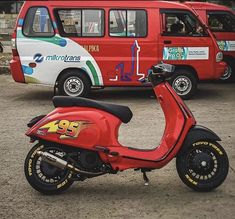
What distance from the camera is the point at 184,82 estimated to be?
35.5ft

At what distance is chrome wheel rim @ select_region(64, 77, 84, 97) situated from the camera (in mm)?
10617

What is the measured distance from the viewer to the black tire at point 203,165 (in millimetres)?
5074

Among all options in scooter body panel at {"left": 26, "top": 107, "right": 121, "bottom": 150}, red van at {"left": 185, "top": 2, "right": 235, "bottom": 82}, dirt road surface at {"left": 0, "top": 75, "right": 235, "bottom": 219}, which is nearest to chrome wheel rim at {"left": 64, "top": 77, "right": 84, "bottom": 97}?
dirt road surface at {"left": 0, "top": 75, "right": 235, "bottom": 219}

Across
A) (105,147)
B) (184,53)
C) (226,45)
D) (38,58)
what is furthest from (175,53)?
(105,147)

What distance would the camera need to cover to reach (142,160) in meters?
4.99

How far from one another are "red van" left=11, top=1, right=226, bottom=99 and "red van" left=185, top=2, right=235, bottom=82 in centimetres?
259

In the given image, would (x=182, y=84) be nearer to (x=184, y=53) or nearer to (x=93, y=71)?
(x=184, y=53)

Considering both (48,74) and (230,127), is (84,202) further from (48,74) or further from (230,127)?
(48,74)

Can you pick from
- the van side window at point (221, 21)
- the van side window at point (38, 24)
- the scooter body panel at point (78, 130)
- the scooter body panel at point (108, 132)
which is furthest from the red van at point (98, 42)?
the scooter body panel at point (78, 130)

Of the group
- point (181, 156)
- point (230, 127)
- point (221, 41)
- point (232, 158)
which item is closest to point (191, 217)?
point (181, 156)

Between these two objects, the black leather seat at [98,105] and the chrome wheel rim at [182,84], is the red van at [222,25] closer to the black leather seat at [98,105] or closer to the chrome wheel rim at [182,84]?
the chrome wheel rim at [182,84]

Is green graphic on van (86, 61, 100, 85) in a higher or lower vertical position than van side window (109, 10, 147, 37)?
lower

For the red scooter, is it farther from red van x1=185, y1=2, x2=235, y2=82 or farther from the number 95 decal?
red van x1=185, y1=2, x2=235, y2=82

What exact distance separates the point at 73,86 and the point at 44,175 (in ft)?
18.7
